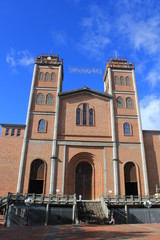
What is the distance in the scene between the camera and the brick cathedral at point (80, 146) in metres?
24.9

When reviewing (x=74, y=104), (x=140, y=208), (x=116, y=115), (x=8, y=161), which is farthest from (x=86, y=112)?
(x=140, y=208)

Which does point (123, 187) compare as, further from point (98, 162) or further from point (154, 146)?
point (154, 146)

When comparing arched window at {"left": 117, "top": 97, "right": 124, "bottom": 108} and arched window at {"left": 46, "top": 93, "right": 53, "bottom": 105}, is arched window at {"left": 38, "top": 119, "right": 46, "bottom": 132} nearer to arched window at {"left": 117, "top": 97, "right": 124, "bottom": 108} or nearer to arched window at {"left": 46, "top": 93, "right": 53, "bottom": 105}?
arched window at {"left": 46, "top": 93, "right": 53, "bottom": 105}

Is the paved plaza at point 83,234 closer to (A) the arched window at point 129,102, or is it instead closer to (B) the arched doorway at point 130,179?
(B) the arched doorway at point 130,179

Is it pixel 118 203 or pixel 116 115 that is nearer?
pixel 118 203

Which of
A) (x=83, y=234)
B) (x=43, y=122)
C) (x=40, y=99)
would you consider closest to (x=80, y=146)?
(x=43, y=122)

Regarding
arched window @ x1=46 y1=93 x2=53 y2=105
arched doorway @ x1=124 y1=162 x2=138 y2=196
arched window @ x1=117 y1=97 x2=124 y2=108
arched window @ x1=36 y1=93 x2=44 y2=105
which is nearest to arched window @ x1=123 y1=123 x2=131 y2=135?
arched window @ x1=117 y1=97 x2=124 y2=108

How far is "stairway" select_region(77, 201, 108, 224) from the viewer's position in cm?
1848

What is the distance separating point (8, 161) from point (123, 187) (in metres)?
14.6

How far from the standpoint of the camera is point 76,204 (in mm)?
20156

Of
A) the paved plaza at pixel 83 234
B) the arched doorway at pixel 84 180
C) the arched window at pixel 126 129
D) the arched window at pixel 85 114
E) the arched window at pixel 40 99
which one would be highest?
the arched window at pixel 40 99

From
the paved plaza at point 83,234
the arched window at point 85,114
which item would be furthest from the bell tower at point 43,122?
the paved plaza at point 83,234

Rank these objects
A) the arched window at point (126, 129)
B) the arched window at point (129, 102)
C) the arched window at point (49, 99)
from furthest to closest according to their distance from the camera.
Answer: the arched window at point (129, 102) → the arched window at point (49, 99) → the arched window at point (126, 129)

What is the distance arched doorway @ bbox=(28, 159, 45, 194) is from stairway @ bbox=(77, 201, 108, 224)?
5860 millimetres
